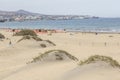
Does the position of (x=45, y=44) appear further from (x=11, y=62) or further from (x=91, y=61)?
(x=91, y=61)

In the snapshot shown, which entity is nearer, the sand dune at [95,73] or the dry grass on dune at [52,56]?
the sand dune at [95,73]

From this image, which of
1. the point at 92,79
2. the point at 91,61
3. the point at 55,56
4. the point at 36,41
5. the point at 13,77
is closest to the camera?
the point at 92,79

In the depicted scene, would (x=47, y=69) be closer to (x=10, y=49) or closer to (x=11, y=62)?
(x=11, y=62)

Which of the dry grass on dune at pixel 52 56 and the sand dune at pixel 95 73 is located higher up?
the sand dune at pixel 95 73

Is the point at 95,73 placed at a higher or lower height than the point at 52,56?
higher

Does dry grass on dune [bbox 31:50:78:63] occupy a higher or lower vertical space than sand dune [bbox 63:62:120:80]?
lower

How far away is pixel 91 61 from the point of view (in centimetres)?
1316

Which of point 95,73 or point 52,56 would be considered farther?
point 52,56

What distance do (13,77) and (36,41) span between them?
16.3m

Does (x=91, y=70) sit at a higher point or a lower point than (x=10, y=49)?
higher

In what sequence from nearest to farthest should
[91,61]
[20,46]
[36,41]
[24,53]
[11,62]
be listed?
[91,61] → [11,62] → [24,53] → [20,46] → [36,41]

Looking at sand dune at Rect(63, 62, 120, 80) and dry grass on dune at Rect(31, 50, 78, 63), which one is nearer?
sand dune at Rect(63, 62, 120, 80)

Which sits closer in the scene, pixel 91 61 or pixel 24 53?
pixel 91 61

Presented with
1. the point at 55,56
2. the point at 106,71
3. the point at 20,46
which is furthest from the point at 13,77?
the point at 20,46
